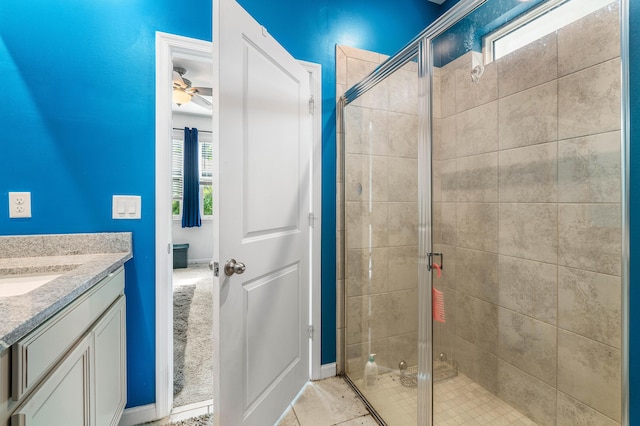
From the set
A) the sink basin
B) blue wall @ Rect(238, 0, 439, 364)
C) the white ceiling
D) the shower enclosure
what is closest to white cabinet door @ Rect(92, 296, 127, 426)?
the sink basin

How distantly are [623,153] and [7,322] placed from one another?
151 cm

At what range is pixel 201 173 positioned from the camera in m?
5.48

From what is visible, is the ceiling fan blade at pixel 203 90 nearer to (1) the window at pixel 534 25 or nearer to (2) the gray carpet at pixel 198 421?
(1) the window at pixel 534 25

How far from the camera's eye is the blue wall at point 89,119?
1359mm

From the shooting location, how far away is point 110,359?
126 cm

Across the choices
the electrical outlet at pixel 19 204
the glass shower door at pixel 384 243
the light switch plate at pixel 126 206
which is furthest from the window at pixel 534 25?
the electrical outlet at pixel 19 204

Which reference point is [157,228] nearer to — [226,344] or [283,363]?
[226,344]

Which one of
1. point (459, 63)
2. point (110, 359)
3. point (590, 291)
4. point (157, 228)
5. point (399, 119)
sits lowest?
point (110, 359)

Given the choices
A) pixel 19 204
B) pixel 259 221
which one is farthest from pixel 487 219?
pixel 19 204

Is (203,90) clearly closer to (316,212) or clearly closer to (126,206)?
(126,206)

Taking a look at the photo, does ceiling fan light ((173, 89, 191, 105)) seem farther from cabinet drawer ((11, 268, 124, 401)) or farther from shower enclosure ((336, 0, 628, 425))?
cabinet drawer ((11, 268, 124, 401))

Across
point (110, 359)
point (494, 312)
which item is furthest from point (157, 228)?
point (494, 312)

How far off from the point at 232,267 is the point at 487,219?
149 cm

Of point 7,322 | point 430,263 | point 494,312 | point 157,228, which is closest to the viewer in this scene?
point 7,322
